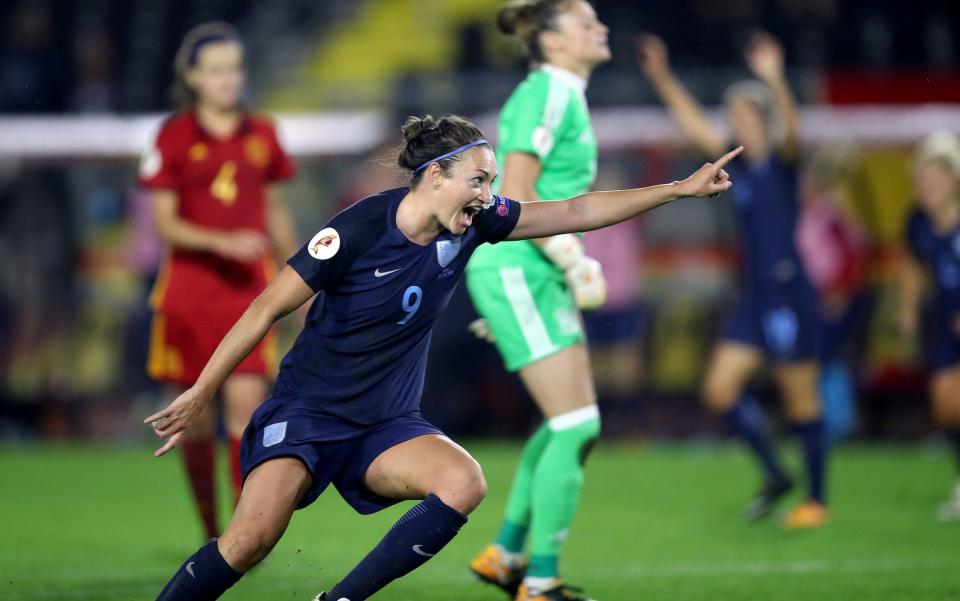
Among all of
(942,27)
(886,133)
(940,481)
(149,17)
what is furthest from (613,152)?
(149,17)

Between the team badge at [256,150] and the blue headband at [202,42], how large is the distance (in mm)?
436

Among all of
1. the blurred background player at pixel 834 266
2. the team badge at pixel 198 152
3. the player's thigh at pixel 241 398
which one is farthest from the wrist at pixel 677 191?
the blurred background player at pixel 834 266

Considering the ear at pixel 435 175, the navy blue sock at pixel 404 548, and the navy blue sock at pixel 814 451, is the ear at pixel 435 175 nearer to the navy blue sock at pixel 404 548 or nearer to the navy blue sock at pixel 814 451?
the navy blue sock at pixel 404 548

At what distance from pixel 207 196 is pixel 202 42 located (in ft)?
2.36

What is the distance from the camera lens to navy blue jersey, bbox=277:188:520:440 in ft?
15.8

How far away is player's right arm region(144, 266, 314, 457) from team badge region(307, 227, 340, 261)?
9cm

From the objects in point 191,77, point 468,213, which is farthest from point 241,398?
point 468,213

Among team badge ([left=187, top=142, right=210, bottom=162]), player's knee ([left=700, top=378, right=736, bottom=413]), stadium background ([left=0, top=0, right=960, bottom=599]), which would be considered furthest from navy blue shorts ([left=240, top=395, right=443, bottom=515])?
stadium background ([left=0, top=0, right=960, bottom=599])

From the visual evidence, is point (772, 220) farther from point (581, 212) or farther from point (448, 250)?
point (448, 250)

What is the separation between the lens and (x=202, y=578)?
4578 mm

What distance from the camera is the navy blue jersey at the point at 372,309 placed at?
15.8 feet

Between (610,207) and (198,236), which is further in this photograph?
(198,236)

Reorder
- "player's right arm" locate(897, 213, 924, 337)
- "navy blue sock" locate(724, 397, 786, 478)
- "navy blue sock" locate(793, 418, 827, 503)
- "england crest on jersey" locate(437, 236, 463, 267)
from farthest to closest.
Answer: "player's right arm" locate(897, 213, 924, 337) → "navy blue sock" locate(724, 397, 786, 478) → "navy blue sock" locate(793, 418, 827, 503) → "england crest on jersey" locate(437, 236, 463, 267)

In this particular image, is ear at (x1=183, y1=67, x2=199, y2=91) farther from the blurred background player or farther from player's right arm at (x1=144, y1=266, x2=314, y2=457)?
the blurred background player
